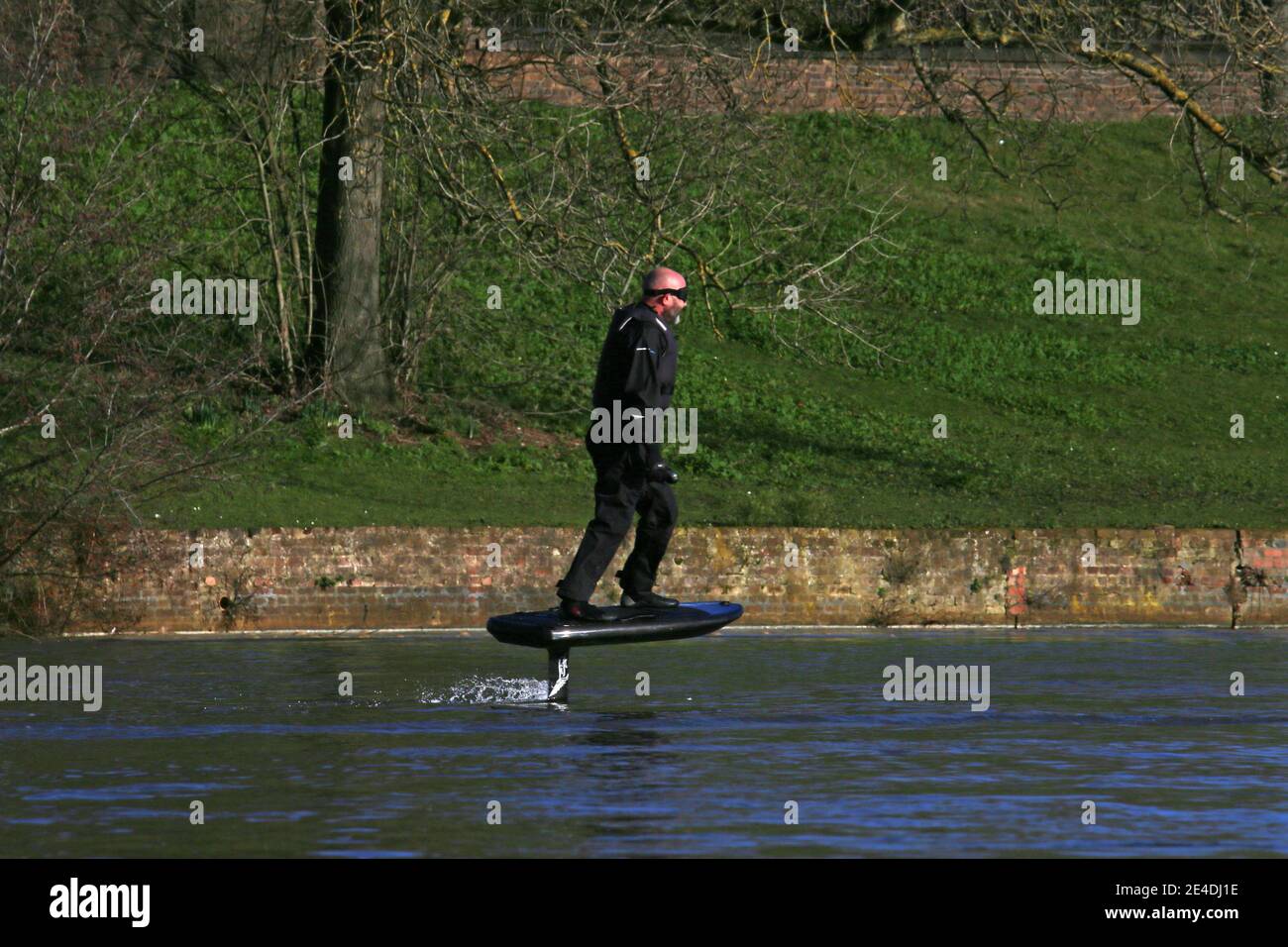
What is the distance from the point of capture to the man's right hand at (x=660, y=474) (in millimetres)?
13281

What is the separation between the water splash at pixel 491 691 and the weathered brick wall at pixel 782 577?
14.0 feet

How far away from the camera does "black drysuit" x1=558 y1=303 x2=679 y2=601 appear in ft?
43.3

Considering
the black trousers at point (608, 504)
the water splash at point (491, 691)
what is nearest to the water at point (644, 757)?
the water splash at point (491, 691)

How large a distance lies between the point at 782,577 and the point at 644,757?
8.85 m

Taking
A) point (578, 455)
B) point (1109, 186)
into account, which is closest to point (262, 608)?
point (578, 455)

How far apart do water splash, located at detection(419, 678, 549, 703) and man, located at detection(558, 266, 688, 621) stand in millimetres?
1019

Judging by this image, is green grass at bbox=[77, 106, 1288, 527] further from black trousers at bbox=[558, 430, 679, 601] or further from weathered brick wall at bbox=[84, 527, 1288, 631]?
black trousers at bbox=[558, 430, 679, 601]

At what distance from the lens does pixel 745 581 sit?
2011 cm

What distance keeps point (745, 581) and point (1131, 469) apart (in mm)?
7649
